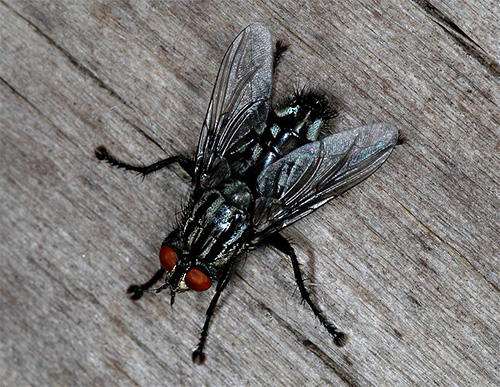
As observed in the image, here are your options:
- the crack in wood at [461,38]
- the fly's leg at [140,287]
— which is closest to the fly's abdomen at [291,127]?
the crack in wood at [461,38]

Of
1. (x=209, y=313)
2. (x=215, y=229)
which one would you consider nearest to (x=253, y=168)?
(x=215, y=229)

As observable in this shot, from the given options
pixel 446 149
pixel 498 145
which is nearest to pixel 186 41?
pixel 446 149

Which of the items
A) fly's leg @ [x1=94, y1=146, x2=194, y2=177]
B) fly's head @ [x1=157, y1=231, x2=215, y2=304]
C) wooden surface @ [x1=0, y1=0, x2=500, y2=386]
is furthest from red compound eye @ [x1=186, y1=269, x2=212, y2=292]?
fly's leg @ [x1=94, y1=146, x2=194, y2=177]

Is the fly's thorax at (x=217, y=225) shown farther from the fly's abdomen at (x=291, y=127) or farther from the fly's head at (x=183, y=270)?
the fly's abdomen at (x=291, y=127)

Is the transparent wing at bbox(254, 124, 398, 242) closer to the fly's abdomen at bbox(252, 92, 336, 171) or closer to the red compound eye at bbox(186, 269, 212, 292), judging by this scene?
the fly's abdomen at bbox(252, 92, 336, 171)

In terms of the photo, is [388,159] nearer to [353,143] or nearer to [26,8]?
[353,143]

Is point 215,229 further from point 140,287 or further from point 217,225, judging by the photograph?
point 140,287
